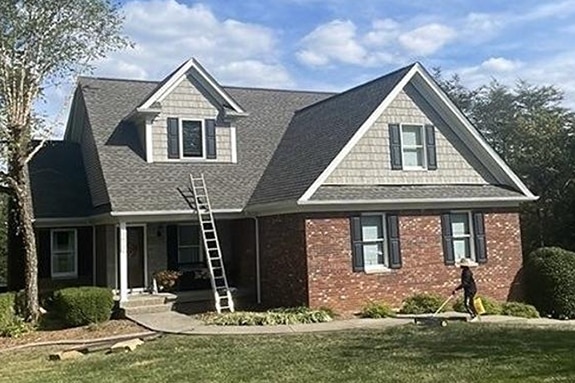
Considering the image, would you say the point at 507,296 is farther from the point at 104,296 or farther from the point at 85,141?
the point at 85,141

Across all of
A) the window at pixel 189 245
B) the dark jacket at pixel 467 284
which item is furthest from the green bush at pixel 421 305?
the window at pixel 189 245

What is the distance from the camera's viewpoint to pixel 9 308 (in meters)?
16.6

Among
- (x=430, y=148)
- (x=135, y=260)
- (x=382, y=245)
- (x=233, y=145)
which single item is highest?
(x=233, y=145)

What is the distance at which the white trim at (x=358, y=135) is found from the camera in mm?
17125

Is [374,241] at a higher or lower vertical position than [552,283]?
higher

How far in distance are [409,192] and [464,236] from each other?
7.49ft

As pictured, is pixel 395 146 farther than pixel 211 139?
No

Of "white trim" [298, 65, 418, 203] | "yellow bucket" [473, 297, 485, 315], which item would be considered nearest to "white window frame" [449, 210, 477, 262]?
"yellow bucket" [473, 297, 485, 315]

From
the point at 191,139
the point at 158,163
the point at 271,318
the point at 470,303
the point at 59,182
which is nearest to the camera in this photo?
the point at 271,318

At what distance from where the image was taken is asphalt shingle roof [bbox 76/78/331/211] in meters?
18.8

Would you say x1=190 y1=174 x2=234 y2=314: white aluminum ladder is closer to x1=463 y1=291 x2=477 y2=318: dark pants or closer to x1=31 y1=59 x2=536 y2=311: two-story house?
x1=31 y1=59 x2=536 y2=311: two-story house

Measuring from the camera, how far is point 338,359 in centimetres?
1059

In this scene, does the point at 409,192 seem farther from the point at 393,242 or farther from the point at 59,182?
the point at 59,182

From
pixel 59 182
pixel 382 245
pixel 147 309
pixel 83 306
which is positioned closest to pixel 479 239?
pixel 382 245
